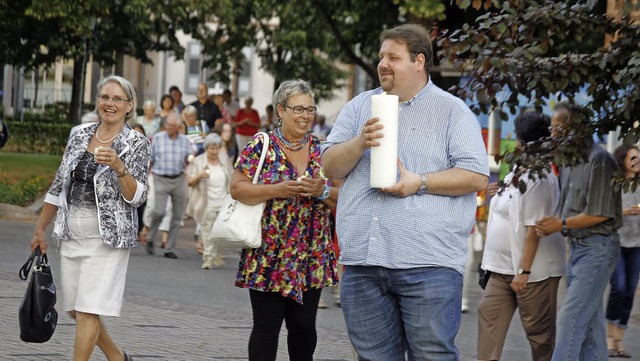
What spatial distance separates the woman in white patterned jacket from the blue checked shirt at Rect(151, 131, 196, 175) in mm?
8893

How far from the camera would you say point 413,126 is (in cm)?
548

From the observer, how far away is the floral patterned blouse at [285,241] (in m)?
7.01

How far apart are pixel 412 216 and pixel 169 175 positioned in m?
11.1

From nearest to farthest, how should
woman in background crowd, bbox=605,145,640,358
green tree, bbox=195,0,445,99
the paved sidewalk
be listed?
the paved sidewalk → woman in background crowd, bbox=605,145,640,358 → green tree, bbox=195,0,445,99

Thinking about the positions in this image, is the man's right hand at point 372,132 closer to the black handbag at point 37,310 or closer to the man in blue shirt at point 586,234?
the black handbag at point 37,310

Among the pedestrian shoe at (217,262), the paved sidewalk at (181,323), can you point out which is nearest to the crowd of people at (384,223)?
the paved sidewalk at (181,323)

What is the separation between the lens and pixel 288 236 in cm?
707

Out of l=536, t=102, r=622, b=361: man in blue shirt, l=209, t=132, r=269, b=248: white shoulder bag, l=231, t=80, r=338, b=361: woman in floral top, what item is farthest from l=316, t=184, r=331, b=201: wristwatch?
l=536, t=102, r=622, b=361: man in blue shirt

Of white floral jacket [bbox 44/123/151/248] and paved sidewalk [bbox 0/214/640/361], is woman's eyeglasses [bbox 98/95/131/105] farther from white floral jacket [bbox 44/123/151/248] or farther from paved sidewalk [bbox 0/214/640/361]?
paved sidewalk [bbox 0/214/640/361]

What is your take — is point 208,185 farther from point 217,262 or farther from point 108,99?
point 108,99

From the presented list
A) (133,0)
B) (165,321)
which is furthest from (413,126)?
(133,0)

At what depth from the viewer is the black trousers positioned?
23.1ft

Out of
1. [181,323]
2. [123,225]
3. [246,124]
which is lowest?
[181,323]

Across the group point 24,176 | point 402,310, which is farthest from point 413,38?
point 24,176
